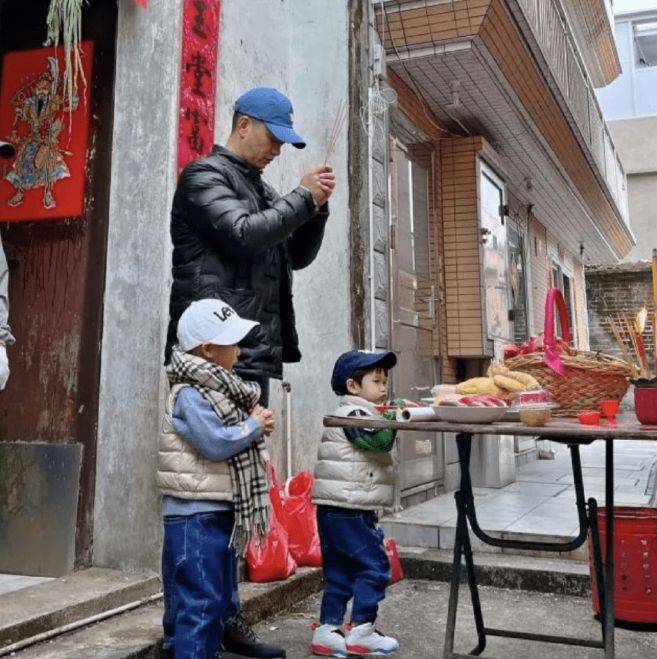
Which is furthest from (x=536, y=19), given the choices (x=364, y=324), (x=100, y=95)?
(x=100, y=95)

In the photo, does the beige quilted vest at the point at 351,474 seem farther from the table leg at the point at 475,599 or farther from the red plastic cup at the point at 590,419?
the red plastic cup at the point at 590,419

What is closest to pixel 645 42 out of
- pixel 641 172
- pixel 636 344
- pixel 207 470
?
pixel 641 172

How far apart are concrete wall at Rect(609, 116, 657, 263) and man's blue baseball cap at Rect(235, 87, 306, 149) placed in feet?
80.4

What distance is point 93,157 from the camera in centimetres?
407

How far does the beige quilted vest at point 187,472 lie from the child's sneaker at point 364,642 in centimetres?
106

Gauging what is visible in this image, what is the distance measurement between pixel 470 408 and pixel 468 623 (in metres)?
1.82

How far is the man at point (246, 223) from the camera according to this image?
282 centimetres

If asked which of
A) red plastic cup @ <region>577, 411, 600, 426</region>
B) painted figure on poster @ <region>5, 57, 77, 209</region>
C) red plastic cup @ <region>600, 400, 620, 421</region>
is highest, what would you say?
painted figure on poster @ <region>5, 57, 77, 209</region>

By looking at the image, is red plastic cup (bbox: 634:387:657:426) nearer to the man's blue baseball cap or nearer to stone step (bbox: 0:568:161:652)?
the man's blue baseball cap

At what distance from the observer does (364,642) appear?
3.23 metres

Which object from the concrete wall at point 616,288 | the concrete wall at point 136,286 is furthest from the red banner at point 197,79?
the concrete wall at point 616,288

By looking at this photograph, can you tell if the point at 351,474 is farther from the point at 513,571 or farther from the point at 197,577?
the point at 513,571

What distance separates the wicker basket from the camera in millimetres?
2891

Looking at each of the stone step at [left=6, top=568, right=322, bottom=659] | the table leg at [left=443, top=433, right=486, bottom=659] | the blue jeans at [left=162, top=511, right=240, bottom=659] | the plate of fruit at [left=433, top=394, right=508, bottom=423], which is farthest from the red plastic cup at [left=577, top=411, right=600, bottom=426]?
the stone step at [left=6, top=568, right=322, bottom=659]
